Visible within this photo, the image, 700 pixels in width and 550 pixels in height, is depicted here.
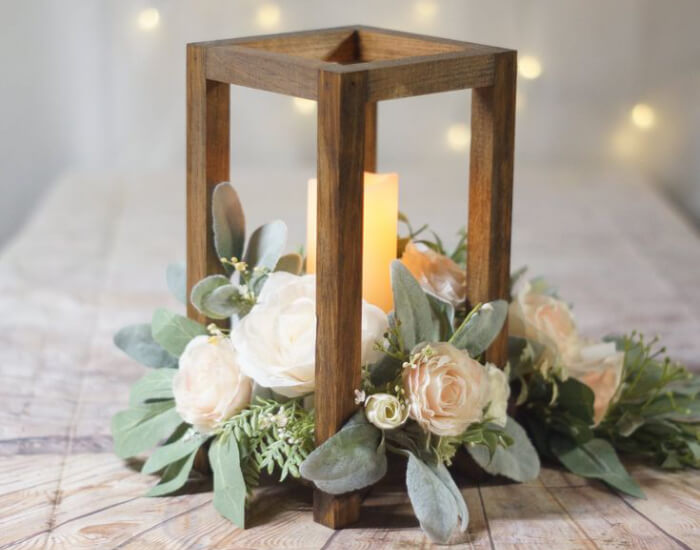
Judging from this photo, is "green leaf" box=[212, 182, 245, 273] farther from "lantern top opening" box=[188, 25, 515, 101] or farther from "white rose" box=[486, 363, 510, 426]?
"white rose" box=[486, 363, 510, 426]

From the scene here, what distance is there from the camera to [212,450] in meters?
0.85

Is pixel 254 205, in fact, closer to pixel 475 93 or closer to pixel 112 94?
pixel 112 94

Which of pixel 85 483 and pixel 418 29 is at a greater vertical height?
pixel 418 29

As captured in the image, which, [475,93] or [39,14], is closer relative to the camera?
[475,93]

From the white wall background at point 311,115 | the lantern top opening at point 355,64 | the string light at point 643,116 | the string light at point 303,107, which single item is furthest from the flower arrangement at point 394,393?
the string light at point 643,116

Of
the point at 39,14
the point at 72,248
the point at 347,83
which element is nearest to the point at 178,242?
the point at 72,248

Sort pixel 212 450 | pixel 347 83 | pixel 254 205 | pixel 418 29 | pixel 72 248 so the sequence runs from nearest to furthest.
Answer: pixel 347 83, pixel 212 450, pixel 72 248, pixel 254 205, pixel 418 29

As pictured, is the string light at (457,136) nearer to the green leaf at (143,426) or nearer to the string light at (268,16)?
the string light at (268,16)

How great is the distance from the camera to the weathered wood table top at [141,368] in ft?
2.67

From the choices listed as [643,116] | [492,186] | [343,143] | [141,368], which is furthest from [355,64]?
[643,116]

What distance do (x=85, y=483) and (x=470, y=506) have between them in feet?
1.11

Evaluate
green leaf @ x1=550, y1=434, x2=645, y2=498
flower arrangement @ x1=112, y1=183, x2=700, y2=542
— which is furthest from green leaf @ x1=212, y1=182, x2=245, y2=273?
green leaf @ x1=550, y1=434, x2=645, y2=498

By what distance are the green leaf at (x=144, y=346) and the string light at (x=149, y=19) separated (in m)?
1.53

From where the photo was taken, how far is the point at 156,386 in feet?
3.04
